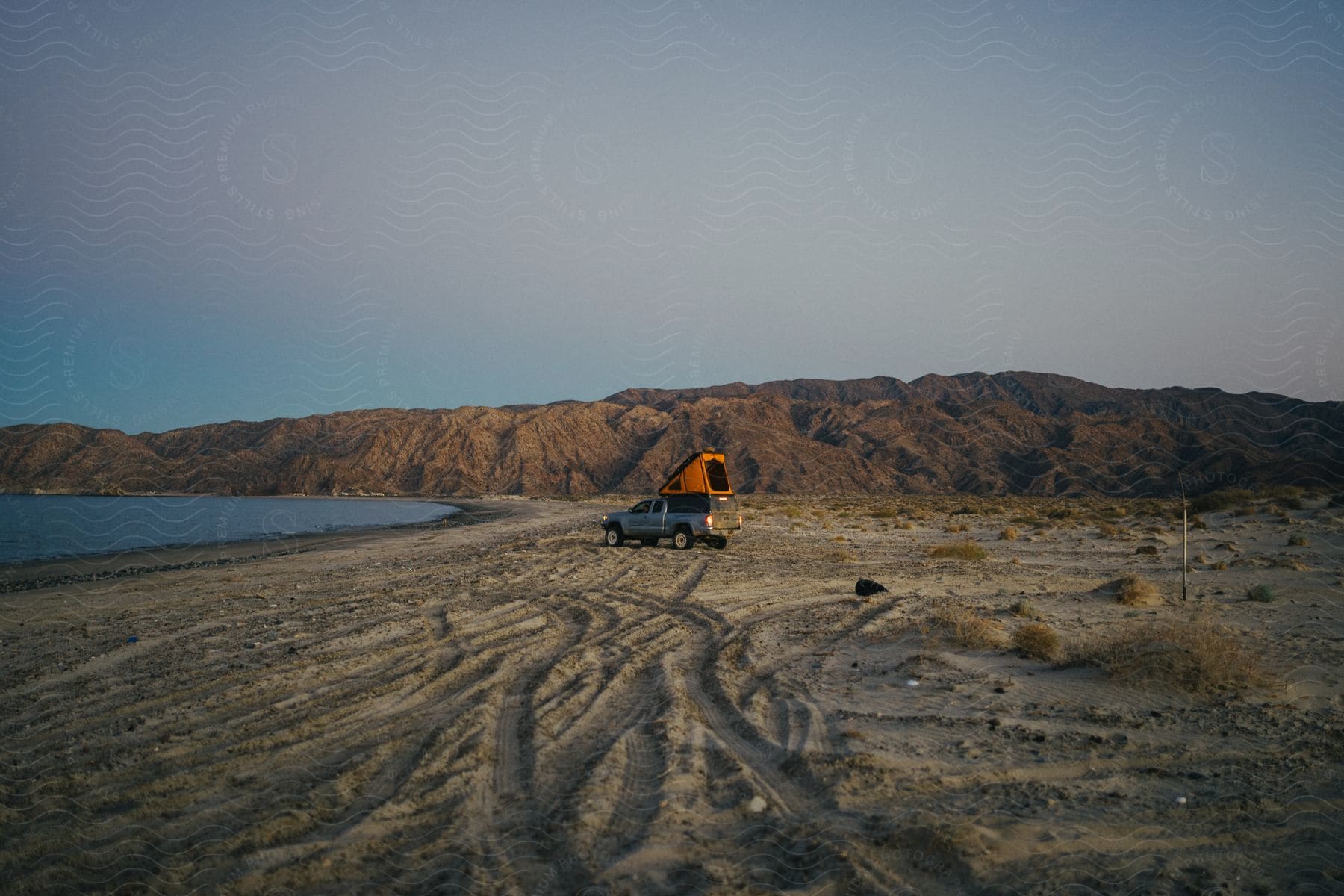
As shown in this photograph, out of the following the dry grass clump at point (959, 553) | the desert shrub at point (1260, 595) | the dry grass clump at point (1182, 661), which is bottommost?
the dry grass clump at point (959, 553)

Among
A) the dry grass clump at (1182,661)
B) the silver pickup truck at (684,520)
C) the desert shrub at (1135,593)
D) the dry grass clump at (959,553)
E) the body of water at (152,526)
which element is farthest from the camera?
the body of water at (152,526)

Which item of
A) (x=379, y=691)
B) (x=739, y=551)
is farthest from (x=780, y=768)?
(x=739, y=551)

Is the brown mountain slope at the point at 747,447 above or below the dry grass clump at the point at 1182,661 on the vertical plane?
above

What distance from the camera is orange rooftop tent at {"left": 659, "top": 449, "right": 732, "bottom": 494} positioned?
26016 mm

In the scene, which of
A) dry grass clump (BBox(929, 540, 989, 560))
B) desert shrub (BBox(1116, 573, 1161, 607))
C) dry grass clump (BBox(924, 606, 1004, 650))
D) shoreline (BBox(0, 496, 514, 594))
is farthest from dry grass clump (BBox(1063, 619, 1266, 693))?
shoreline (BBox(0, 496, 514, 594))

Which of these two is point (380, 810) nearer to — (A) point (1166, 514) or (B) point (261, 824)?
(B) point (261, 824)

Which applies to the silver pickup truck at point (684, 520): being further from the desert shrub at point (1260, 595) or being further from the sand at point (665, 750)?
the desert shrub at point (1260, 595)

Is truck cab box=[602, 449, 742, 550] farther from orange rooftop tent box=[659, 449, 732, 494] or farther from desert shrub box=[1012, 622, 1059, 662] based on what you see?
desert shrub box=[1012, 622, 1059, 662]

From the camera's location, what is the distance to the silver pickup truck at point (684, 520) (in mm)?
24297

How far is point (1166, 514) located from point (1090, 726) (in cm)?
3902

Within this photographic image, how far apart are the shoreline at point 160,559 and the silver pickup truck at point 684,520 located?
12909 millimetres

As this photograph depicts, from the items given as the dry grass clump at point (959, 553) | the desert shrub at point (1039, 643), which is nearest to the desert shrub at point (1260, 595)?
the desert shrub at point (1039, 643)

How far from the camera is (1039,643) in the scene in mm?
8844

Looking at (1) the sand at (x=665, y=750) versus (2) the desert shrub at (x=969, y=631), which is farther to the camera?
(2) the desert shrub at (x=969, y=631)
